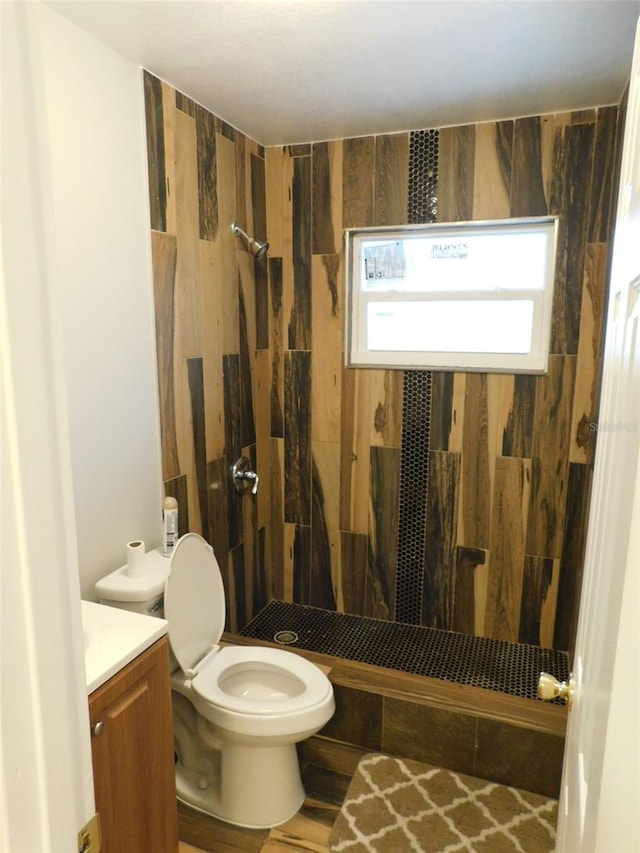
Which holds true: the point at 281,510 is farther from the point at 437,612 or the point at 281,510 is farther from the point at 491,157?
the point at 491,157

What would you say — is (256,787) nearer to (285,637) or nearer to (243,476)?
(285,637)

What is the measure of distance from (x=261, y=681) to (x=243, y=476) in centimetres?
90

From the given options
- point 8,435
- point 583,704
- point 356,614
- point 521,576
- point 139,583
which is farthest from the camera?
point 356,614

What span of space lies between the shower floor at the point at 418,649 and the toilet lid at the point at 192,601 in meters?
0.63

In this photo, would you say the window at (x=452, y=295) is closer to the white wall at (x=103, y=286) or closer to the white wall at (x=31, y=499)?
the white wall at (x=103, y=286)

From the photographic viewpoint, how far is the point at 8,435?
1.56 ft

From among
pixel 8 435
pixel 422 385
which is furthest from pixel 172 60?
pixel 8 435

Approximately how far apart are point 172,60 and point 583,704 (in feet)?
6.72

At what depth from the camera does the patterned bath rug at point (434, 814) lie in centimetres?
184

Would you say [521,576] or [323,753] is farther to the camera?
[521,576]

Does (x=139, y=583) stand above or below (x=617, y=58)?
below

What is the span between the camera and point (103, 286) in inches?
69.7

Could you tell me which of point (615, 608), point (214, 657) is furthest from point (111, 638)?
point (615, 608)

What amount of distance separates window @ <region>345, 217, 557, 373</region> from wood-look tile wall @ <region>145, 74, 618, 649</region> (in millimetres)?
66
